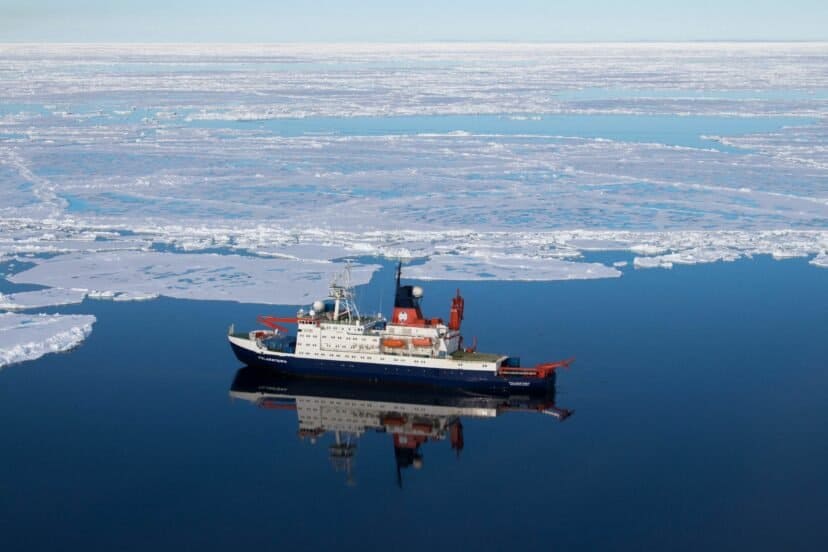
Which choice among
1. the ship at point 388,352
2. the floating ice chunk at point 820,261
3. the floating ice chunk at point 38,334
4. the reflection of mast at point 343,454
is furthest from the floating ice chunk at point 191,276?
the floating ice chunk at point 820,261

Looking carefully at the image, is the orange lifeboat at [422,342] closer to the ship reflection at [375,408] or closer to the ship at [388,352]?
the ship at [388,352]

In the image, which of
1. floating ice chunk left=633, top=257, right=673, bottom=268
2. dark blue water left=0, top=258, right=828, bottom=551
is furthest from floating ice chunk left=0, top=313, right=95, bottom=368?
floating ice chunk left=633, top=257, right=673, bottom=268

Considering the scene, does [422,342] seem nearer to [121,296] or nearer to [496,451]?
[496,451]

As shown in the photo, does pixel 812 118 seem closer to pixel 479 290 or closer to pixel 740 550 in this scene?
pixel 479 290

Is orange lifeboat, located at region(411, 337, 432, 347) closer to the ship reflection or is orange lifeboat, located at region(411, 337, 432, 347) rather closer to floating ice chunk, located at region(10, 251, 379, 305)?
the ship reflection

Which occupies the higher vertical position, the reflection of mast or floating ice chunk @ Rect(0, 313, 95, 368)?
floating ice chunk @ Rect(0, 313, 95, 368)

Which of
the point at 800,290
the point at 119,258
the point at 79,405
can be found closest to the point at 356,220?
the point at 119,258
